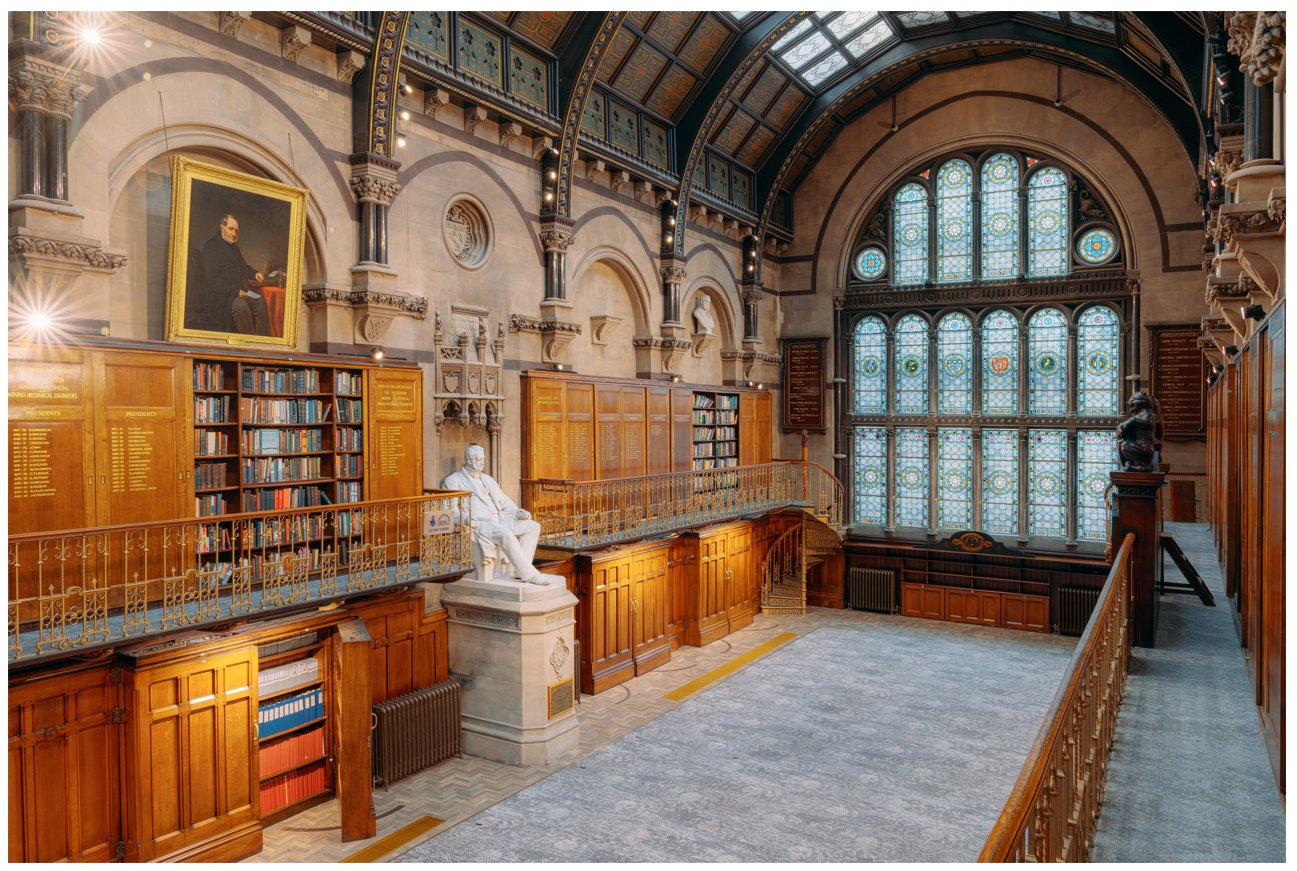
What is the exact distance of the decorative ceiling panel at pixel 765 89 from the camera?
15422 mm

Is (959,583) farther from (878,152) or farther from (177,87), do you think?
(177,87)

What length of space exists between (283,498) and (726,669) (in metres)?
6.56

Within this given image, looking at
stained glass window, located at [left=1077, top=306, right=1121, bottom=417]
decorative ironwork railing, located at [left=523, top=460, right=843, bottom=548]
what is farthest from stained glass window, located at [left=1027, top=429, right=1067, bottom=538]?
decorative ironwork railing, located at [left=523, top=460, right=843, bottom=548]

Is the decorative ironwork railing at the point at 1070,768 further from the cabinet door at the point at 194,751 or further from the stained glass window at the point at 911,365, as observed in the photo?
the stained glass window at the point at 911,365

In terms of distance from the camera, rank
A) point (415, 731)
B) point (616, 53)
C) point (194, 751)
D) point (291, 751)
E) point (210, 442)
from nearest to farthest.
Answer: point (194, 751) → point (210, 442) → point (291, 751) → point (415, 731) → point (616, 53)

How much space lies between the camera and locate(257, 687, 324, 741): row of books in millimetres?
7812

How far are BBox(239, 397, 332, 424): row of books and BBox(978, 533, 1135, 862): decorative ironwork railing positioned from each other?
7065 millimetres

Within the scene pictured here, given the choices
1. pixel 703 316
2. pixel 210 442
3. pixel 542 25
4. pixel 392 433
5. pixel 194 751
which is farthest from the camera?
pixel 703 316

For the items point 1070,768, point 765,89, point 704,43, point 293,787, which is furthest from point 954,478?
point 1070,768

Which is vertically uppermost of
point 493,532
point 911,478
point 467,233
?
point 467,233

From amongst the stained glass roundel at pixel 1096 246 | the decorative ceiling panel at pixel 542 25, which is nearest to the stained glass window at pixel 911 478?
the stained glass roundel at pixel 1096 246

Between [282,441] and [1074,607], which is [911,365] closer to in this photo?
[1074,607]

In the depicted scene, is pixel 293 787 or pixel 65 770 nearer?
pixel 65 770

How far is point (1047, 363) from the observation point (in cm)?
1653
